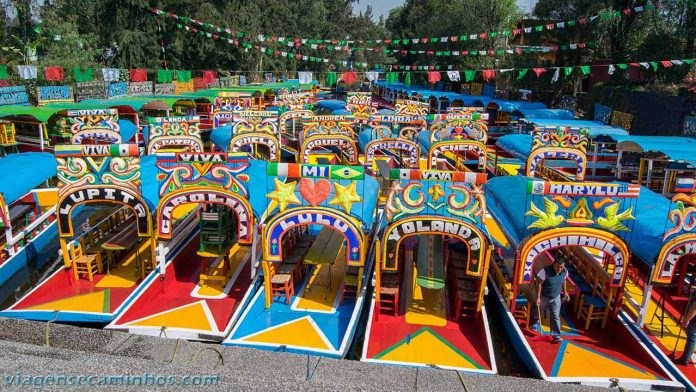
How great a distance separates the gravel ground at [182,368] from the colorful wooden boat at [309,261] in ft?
5.19

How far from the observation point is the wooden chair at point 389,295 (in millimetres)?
9423

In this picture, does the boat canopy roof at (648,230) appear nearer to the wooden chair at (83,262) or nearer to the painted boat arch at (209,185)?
the painted boat arch at (209,185)

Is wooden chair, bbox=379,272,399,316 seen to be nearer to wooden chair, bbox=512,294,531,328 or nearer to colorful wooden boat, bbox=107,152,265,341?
wooden chair, bbox=512,294,531,328

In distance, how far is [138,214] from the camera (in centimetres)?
1037

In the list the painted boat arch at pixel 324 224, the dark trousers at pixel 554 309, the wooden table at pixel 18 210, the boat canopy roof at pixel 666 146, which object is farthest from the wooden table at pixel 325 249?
the boat canopy roof at pixel 666 146

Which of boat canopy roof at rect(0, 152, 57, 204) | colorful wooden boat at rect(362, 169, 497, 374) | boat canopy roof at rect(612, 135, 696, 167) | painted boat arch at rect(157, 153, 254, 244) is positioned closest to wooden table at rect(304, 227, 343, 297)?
colorful wooden boat at rect(362, 169, 497, 374)

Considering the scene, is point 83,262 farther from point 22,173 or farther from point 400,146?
point 400,146

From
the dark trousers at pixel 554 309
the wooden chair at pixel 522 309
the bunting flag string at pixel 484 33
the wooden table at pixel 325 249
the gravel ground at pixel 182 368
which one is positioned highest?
the bunting flag string at pixel 484 33

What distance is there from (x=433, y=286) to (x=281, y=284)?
303cm

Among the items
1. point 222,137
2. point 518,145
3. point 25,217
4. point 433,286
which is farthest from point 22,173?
point 518,145

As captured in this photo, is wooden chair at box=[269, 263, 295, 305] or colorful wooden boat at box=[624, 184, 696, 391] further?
wooden chair at box=[269, 263, 295, 305]

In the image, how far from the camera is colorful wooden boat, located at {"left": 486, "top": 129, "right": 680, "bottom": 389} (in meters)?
8.05

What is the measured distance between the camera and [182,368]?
16.0ft

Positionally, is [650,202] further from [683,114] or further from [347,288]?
[683,114]
